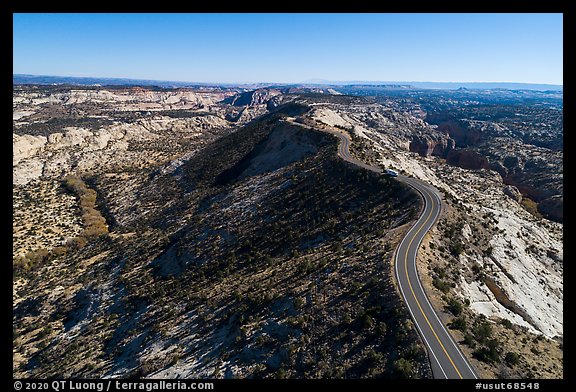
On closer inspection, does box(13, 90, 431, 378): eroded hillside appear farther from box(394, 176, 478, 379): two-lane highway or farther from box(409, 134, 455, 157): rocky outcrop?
box(409, 134, 455, 157): rocky outcrop

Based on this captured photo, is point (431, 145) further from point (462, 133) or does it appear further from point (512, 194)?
point (512, 194)

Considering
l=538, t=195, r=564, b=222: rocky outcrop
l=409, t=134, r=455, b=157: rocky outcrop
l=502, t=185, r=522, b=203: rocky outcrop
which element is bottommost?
l=538, t=195, r=564, b=222: rocky outcrop

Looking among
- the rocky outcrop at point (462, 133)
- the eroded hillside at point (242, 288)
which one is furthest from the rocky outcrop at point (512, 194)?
the rocky outcrop at point (462, 133)

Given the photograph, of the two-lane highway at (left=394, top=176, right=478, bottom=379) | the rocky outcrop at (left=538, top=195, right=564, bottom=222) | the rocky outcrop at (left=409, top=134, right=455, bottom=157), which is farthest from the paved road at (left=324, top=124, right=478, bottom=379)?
the rocky outcrop at (left=409, top=134, right=455, bottom=157)

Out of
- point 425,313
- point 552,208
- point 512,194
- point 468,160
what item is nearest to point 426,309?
point 425,313

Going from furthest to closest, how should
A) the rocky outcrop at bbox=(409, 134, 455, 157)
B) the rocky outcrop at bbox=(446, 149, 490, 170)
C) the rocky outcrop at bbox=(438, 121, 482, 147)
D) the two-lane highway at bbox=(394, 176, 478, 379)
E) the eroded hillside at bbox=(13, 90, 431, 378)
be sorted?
the rocky outcrop at bbox=(438, 121, 482, 147) → the rocky outcrop at bbox=(409, 134, 455, 157) → the rocky outcrop at bbox=(446, 149, 490, 170) → the eroded hillside at bbox=(13, 90, 431, 378) → the two-lane highway at bbox=(394, 176, 478, 379)
